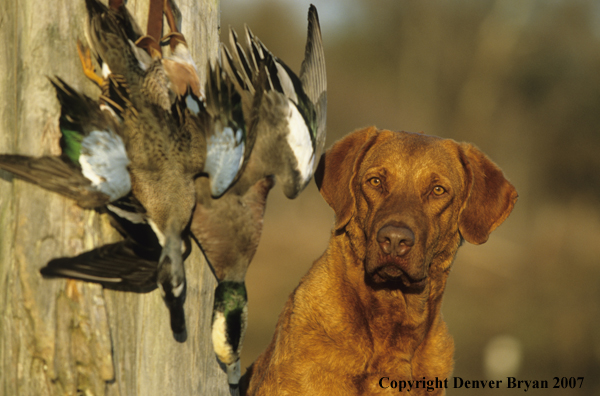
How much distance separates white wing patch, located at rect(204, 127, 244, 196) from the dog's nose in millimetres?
1055

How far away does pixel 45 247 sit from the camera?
2637 mm

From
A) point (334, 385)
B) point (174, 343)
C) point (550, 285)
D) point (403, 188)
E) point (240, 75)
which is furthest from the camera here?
point (550, 285)

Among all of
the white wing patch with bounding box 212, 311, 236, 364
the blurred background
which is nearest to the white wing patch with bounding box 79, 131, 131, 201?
the white wing patch with bounding box 212, 311, 236, 364

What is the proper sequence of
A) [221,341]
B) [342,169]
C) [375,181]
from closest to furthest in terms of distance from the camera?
[221,341]
[375,181]
[342,169]

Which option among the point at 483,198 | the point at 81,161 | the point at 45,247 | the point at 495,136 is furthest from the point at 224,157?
the point at 495,136

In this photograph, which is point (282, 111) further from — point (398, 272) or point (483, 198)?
point (483, 198)

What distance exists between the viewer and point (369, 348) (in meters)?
3.79

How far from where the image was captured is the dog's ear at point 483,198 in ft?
13.5

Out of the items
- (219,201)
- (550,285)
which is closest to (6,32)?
(219,201)

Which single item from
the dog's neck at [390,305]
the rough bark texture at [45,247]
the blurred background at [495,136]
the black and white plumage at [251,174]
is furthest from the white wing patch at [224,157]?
the blurred background at [495,136]

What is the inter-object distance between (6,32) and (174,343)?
161 centimetres

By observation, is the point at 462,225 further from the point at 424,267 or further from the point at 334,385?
the point at 334,385

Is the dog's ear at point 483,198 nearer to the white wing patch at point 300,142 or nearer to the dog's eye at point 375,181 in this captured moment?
the dog's eye at point 375,181

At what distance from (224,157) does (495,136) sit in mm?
19623
